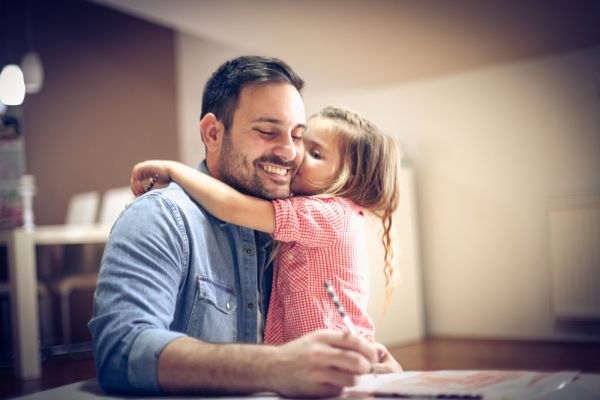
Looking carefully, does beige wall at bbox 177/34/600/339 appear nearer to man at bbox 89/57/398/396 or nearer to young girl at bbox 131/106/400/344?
young girl at bbox 131/106/400/344

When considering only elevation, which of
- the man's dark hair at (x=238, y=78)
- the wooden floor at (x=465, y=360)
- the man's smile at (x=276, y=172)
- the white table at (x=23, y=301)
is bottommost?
the wooden floor at (x=465, y=360)

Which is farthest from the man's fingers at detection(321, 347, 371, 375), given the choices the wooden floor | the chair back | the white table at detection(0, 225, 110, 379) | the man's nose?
the chair back

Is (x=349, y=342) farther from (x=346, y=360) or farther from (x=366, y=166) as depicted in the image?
(x=366, y=166)

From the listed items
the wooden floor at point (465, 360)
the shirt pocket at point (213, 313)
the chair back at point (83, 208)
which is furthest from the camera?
the chair back at point (83, 208)

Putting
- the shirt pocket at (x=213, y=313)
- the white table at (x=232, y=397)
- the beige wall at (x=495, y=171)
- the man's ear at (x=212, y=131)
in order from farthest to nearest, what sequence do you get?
the beige wall at (x=495, y=171) < the man's ear at (x=212, y=131) < the shirt pocket at (x=213, y=313) < the white table at (x=232, y=397)

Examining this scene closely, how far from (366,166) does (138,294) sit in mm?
812

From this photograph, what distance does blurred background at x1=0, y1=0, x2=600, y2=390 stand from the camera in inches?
138

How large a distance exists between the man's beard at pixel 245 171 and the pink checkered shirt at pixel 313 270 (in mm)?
54

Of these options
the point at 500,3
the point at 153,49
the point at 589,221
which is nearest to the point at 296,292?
the point at 500,3

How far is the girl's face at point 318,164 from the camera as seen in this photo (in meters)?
1.56

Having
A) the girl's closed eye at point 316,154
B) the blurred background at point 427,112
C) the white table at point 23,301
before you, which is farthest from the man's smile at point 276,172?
the white table at point 23,301

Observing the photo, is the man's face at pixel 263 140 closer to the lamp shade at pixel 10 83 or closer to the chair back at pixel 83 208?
the lamp shade at pixel 10 83

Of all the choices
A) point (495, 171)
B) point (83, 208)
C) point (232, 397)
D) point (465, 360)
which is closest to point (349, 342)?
point (232, 397)

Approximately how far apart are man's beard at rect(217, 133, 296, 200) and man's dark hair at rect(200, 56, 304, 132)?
5 centimetres
